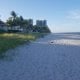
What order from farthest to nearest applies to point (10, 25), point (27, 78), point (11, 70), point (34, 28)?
1. point (34, 28)
2. point (10, 25)
3. point (11, 70)
4. point (27, 78)

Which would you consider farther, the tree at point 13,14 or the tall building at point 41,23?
the tall building at point 41,23

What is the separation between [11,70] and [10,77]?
1265 mm

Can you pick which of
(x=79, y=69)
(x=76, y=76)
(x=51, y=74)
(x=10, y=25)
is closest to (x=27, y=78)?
(x=51, y=74)

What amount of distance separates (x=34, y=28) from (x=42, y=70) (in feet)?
313

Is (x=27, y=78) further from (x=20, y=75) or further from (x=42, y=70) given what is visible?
(x=42, y=70)

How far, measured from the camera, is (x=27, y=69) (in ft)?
31.6

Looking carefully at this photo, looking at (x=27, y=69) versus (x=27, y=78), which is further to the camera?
(x=27, y=69)

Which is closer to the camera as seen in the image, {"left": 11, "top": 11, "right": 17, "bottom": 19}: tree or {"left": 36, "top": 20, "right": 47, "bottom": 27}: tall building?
{"left": 11, "top": 11, "right": 17, "bottom": 19}: tree

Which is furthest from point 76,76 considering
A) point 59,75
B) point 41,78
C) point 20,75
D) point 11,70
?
point 11,70

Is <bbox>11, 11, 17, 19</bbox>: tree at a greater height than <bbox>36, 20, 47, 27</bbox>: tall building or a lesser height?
greater

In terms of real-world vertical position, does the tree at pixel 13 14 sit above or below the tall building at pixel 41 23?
above

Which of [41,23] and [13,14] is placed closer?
[13,14]

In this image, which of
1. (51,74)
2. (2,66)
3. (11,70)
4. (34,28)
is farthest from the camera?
(34,28)

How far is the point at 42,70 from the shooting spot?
9.41 m
